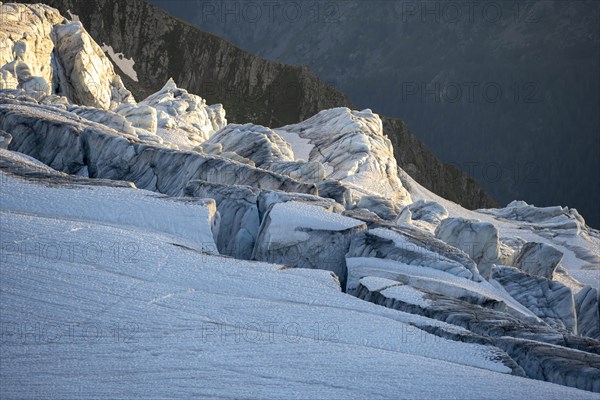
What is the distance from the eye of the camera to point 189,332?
15.8 metres

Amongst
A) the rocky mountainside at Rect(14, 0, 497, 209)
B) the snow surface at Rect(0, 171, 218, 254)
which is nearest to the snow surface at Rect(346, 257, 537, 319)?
the snow surface at Rect(0, 171, 218, 254)

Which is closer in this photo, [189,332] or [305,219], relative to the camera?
[189,332]

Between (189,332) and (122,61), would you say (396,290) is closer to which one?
(189,332)

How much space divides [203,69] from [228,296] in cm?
18439

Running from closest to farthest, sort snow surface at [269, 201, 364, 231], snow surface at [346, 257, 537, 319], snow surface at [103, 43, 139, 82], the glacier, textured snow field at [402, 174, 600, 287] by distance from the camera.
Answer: the glacier → snow surface at [346, 257, 537, 319] → snow surface at [269, 201, 364, 231] → textured snow field at [402, 174, 600, 287] → snow surface at [103, 43, 139, 82]

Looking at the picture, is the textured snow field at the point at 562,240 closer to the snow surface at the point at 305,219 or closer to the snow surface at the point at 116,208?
the snow surface at the point at 305,219

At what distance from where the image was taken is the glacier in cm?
1427

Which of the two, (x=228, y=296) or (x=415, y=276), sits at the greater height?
(x=415, y=276)

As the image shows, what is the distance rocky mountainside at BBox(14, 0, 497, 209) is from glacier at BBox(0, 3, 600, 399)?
149 m

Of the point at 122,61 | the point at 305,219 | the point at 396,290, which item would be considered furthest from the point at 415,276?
the point at 122,61

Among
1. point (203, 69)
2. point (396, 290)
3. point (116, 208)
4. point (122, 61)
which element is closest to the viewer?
point (396, 290)

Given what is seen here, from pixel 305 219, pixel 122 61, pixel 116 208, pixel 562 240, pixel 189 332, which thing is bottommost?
pixel 562 240

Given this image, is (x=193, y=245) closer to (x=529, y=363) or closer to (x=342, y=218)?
(x=342, y=218)

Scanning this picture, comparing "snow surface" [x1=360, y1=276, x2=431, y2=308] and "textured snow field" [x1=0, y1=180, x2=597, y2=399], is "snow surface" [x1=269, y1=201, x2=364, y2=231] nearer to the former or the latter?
"snow surface" [x1=360, y1=276, x2=431, y2=308]
